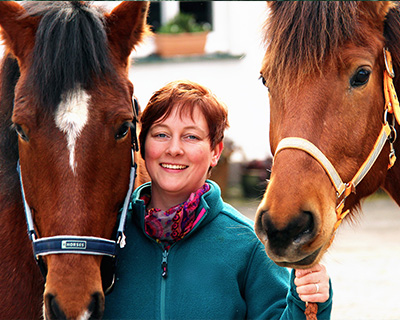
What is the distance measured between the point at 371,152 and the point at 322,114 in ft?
1.07

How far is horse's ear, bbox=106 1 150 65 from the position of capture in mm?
2723

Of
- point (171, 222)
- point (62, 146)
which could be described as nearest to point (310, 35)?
point (171, 222)

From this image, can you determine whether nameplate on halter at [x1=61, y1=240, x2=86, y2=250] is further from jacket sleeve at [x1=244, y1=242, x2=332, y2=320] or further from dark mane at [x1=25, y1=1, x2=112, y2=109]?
jacket sleeve at [x1=244, y1=242, x2=332, y2=320]

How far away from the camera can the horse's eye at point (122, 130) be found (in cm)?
252

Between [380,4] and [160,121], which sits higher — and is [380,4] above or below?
above

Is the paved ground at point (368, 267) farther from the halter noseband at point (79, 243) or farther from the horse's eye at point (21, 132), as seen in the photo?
the horse's eye at point (21, 132)

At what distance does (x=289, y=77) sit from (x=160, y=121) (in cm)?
68

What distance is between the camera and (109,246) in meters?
2.47

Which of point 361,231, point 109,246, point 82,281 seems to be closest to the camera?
point 82,281

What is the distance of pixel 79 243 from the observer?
7.66 feet

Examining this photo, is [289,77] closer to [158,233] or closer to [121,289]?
[158,233]

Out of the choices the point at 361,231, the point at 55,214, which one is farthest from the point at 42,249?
the point at 361,231

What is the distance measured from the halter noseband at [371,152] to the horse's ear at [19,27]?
122cm

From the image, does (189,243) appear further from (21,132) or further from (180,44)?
(180,44)
